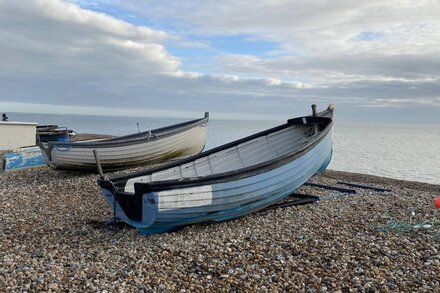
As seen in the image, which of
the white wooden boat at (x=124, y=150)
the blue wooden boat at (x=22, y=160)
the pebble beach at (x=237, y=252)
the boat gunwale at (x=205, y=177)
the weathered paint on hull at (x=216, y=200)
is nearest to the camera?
the pebble beach at (x=237, y=252)

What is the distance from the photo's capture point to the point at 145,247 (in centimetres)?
723

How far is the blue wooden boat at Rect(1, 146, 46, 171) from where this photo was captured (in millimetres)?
17219

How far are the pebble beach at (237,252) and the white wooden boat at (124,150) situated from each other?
4.60 meters

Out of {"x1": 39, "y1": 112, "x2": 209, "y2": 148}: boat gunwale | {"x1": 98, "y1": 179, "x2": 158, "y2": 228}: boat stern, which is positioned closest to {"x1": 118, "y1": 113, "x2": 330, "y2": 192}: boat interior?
{"x1": 98, "y1": 179, "x2": 158, "y2": 228}: boat stern

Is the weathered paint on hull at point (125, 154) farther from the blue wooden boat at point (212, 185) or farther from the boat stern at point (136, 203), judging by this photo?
the boat stern at point (136, 203)

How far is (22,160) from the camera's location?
17609mm

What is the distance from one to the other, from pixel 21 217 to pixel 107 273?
4.56 meters

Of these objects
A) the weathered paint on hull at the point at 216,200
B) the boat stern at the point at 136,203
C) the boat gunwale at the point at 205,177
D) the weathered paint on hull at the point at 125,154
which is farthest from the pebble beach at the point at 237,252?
the weathered paint on hull at the point at 125,154

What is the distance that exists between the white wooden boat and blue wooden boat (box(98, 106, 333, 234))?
556 cm

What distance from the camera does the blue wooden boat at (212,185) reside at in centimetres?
765

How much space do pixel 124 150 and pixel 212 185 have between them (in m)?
8.11

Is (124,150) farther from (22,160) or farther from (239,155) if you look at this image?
(239,155)

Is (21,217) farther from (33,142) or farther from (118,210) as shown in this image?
(33,142)

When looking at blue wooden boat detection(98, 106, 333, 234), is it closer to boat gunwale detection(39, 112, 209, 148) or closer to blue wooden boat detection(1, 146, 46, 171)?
boat gunwale detection(39, 112, 209, 148)
